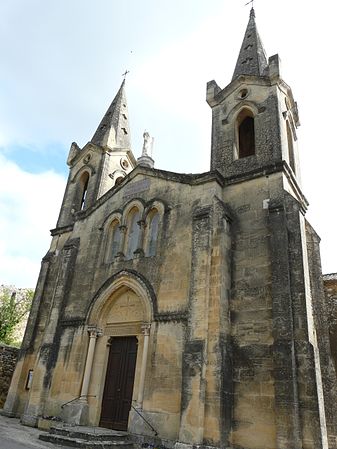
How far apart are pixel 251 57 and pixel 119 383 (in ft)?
51.5

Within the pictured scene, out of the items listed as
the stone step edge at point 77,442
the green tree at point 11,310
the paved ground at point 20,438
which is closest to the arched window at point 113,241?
the paved ground at point 20,438

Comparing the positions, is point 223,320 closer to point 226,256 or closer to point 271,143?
point 226,256

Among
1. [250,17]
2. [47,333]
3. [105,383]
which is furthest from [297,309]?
[250,17]

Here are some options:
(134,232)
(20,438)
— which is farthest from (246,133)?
(20,438)

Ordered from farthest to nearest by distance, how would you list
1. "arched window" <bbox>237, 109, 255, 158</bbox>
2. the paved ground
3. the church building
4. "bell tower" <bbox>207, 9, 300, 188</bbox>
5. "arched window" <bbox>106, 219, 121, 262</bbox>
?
"arched window" <bbox>237, 109, 255, 158</bbox> < "arched window" <bbox>106, 219, 121, 262</bbox> < "bell tower" <bbox>207, 9, 300, 188</bbox> < the church building < the paved ground

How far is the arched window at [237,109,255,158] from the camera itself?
15.3 metres

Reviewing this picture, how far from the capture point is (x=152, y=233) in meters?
13.6

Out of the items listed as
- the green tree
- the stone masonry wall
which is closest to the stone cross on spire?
the stone masonry wall

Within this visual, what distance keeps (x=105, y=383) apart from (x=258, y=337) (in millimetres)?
5783

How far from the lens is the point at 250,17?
2108cm

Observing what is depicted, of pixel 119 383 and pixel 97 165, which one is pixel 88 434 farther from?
pixel 97 165

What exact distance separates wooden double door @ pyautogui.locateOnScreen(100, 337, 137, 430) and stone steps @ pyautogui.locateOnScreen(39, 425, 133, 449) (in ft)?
3.75

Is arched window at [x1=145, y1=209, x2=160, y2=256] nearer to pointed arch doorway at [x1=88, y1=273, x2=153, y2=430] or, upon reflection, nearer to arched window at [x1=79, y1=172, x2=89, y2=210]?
pointed arch doorway at [x1=88, y1=273, x2=153, y2=430]

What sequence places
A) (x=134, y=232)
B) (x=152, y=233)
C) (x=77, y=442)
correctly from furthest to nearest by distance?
(x=134, y=232)
(x=152, y=233)
(x=77, y=442)
